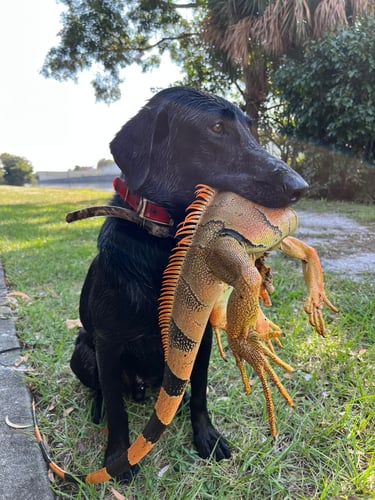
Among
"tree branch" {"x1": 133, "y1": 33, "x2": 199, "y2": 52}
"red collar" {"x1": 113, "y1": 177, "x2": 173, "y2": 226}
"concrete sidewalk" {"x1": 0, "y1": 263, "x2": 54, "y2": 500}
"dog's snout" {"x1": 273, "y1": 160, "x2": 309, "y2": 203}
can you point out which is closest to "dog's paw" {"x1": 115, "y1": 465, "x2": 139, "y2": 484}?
"concrete sidewalk" {"x1": 0, "y1": 263, "x2": 54, "y2": 500}

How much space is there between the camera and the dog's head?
0.88 meters

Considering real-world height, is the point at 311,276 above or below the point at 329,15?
below

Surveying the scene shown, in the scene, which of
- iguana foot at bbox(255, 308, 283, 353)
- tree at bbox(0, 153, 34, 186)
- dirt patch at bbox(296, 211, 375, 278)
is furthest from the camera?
tree at bbox(0, 153, 34, 186)

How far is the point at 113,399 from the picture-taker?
4.24 feet

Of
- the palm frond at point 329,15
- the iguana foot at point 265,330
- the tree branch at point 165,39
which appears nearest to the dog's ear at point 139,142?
the iguana foot at point 265,330

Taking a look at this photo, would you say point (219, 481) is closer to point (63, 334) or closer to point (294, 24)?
point (63, 334)

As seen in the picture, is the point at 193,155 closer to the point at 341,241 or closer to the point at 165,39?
the point at 341,241

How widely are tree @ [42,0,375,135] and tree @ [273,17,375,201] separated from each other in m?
0.35

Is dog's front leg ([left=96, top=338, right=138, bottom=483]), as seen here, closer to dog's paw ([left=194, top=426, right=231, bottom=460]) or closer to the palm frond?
dog's paw ([left=194, top=426, right=231, bottom=460])

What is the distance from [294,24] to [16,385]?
6.42 meters

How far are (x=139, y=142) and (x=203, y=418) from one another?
3.51ft

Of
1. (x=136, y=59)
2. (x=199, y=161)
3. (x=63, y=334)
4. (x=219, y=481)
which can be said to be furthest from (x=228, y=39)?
(x=219, y=481)

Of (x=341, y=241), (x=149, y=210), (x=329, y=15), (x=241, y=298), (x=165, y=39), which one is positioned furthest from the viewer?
(x=165, y=39)

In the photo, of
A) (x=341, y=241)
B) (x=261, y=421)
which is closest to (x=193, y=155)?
(x=261, y=421)
